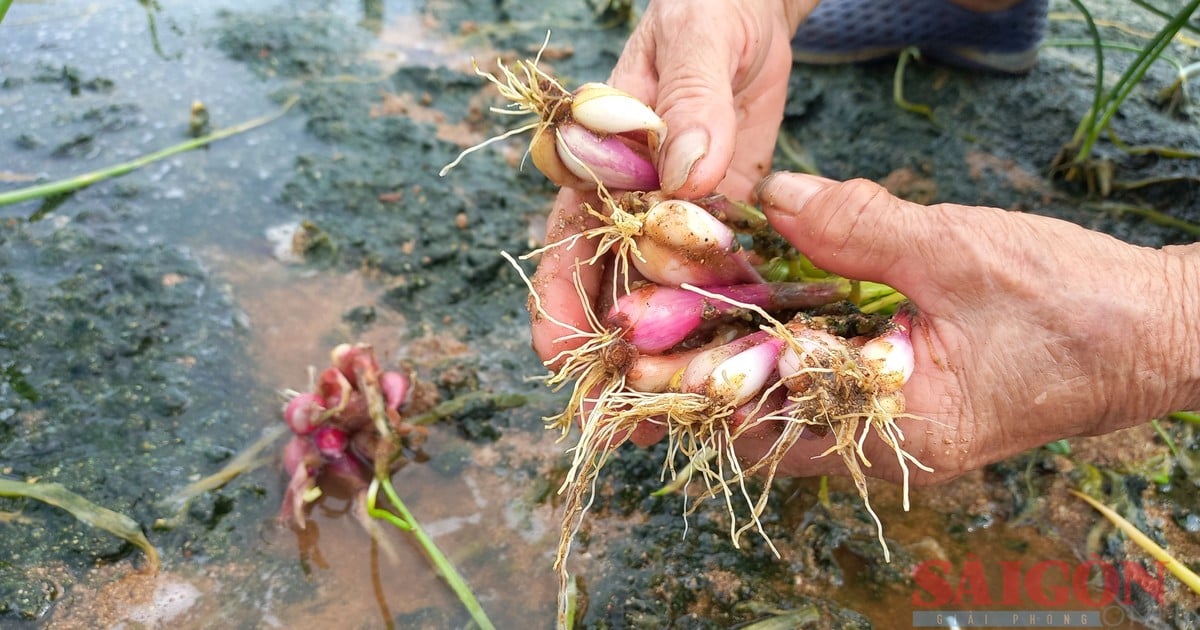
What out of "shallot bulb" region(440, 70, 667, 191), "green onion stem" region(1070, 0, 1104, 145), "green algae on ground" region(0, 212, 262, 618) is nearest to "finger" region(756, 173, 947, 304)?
"shallot bulb" region(440, 70, 667, 191)

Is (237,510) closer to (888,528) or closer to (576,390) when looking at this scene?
(576,390)

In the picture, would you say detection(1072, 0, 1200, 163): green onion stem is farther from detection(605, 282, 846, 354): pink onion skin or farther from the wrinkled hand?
detection(605, 282, 846, 354): pink onion skin

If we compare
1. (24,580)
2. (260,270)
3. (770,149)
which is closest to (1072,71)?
(770,149)

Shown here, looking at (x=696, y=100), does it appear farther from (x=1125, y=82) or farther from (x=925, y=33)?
(x=925, y=33)

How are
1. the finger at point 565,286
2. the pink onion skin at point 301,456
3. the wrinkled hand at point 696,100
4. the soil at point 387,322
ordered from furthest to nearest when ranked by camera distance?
the pink onion skin at point 301,456 < the soil at point 387,322 < the finger at point 565,286 < the wrinkled hand at point 696,100

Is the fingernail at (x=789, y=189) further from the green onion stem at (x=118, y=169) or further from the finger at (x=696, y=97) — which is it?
the green onion stem at (x=118, y=169)

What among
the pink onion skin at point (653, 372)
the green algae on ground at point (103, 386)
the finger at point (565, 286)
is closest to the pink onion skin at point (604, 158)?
the finger at point (565, 286)
